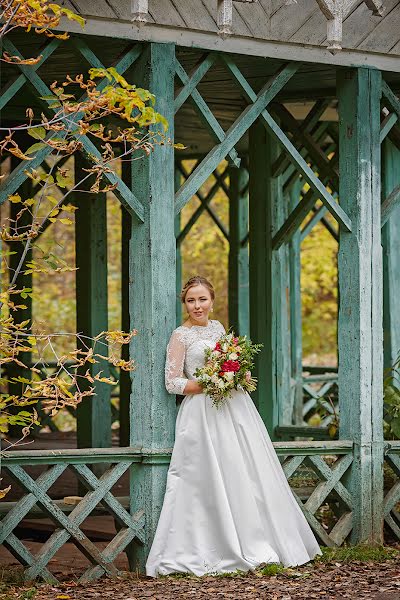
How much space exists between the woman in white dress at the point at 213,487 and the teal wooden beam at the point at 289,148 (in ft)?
3.81

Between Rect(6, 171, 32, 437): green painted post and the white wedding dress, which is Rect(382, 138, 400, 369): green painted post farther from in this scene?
the white wedding dress

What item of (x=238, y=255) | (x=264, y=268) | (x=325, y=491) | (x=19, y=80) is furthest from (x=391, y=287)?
(x=19, y=80)

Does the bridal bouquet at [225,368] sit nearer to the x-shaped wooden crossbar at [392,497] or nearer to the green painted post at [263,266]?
the x-shaped wooden crossbar at [392,497]

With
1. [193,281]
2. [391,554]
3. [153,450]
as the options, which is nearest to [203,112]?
[193,281]

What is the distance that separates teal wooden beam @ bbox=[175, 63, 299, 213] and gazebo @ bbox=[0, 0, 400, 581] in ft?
0.04

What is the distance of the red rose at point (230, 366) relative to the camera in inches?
316

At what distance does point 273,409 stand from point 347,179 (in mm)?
3142

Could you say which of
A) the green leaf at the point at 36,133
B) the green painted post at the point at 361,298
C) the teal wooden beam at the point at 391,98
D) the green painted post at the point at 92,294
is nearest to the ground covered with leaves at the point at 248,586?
the green painted post at the point at 361,298

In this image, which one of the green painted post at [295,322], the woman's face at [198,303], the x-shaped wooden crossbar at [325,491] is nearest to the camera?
the woman's face at [198,303]

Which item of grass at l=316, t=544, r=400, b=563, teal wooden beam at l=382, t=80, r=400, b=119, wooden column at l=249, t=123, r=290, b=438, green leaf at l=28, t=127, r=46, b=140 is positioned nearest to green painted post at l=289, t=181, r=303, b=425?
wooden column at l=249, t=123, r=290, b=438

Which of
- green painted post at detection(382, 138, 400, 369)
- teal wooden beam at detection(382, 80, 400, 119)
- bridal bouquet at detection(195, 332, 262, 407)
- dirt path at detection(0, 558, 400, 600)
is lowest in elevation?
dirt path at detection(0, 558, 400, 600)

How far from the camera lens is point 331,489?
8.92 metres

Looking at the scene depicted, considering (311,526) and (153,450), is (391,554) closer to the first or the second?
(311,526)

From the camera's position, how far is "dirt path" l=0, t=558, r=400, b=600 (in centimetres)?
734
